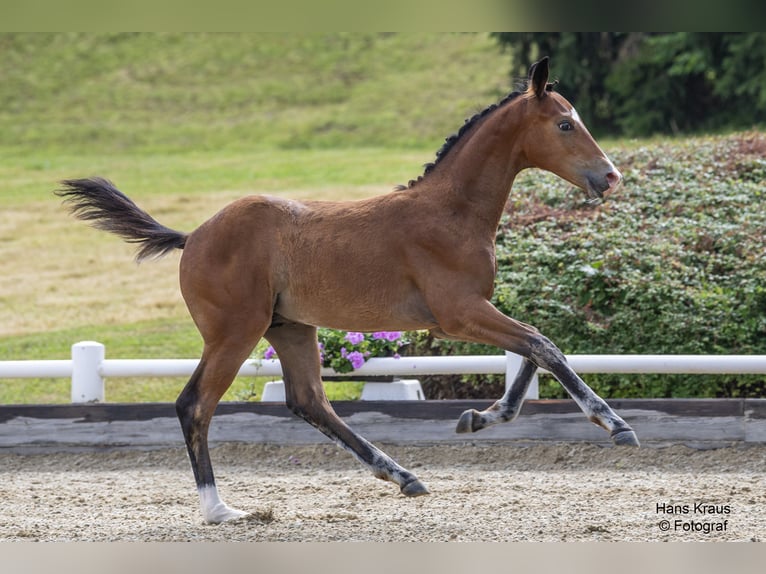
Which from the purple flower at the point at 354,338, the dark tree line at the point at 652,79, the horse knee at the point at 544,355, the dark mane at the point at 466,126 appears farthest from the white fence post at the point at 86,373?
the dark tree line at the point at 652,79

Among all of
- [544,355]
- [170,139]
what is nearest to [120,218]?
[544,355]

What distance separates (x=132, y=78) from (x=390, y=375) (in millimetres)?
18873

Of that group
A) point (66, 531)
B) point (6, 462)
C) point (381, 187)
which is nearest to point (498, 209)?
point (66, 531)

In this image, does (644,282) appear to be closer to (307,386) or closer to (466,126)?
(466,126)

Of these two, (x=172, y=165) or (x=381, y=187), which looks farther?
(x=172, y=165)

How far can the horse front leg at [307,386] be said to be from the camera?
16.4 feet

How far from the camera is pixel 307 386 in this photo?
5207 mm

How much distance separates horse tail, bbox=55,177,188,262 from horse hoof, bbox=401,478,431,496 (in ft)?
5.40

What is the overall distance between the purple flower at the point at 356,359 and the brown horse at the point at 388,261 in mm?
1675

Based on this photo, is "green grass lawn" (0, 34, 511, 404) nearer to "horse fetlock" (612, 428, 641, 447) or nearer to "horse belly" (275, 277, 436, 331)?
"horse belly" (275, 277, 436, 331)

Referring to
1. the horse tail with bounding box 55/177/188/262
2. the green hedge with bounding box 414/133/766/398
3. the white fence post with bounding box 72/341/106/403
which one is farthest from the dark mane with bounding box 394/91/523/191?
the white fence post with bounding box 72/341/106/403

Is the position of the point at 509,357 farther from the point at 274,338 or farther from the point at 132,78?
the point at 132,78
